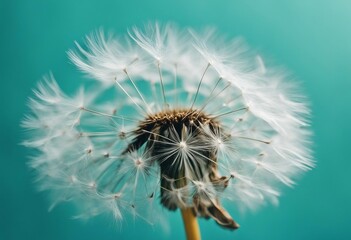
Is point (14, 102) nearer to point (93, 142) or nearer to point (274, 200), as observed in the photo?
point (93, 142)

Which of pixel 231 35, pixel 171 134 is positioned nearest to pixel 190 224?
pixel 171 134

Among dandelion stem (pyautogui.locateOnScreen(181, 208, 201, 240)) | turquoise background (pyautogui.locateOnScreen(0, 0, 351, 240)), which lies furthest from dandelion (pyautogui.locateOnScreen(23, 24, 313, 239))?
turquoise background (pyautogui.locateOnScreen(0, 0, 351, 240))

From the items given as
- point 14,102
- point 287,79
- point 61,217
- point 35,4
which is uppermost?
point 35,4

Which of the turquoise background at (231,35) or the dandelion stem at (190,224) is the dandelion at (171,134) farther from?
the turquoise background at (231,35)

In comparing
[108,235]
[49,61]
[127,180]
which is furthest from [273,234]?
[49,61]

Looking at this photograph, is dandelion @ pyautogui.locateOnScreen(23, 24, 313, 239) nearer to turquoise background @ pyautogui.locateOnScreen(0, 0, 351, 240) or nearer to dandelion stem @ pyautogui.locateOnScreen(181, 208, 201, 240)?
dandelion stem @ pyautogui.locateOnScreen(181, 208, 201, 240)

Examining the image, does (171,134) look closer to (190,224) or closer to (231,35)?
(190,224)
